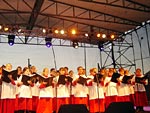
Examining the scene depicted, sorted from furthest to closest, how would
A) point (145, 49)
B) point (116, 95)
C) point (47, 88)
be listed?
point (145, 49) → point (116, 95) → point (47, 88)

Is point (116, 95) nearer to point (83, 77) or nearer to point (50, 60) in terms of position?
point (83, 77)

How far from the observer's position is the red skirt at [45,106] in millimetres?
7285

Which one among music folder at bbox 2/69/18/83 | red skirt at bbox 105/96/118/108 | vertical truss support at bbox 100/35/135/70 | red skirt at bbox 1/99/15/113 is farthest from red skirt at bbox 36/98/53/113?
vertical truss support at bbox 100/35/135/70

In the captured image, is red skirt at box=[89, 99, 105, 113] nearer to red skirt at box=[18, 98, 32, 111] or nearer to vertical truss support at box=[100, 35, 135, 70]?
red skirt at box=[18, 98, 32, 111]

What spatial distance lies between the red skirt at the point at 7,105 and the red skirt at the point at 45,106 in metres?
0.77

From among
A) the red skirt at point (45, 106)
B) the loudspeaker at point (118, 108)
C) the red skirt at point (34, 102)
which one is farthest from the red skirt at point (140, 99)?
the loudspeaker at point (118, 108)

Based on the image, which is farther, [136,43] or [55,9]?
[136,43]

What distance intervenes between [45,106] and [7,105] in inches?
44.2

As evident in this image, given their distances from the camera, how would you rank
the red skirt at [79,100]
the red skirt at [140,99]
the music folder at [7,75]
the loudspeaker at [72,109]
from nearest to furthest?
1. the loudspeaker at [72,109]
2. the music folder at [7,75]
3. the red skirt at [79,100]
4. the red skirt at [140,99]

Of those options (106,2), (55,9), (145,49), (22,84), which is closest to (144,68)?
(145,49)

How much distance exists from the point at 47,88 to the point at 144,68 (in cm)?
895

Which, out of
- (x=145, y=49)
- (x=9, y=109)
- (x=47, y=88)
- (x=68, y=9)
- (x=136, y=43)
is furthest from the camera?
(x=136, y=43)

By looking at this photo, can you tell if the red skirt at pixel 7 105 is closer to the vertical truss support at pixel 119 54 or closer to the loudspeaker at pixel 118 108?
the loudspeaker at pixel 118 108

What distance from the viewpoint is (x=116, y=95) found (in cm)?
837
